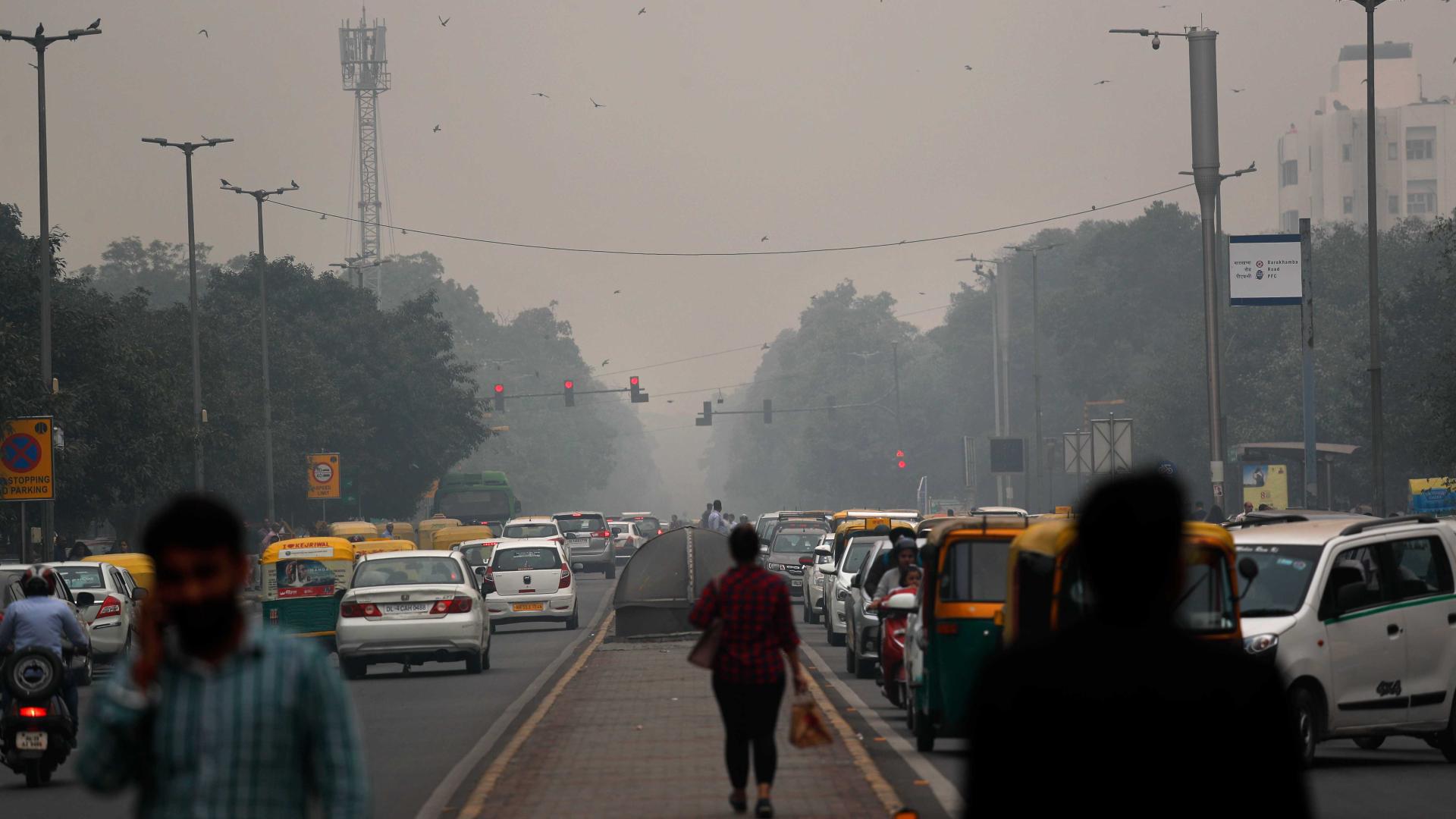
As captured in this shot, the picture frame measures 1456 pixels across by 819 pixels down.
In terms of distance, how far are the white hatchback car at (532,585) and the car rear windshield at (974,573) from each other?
69.7 feet

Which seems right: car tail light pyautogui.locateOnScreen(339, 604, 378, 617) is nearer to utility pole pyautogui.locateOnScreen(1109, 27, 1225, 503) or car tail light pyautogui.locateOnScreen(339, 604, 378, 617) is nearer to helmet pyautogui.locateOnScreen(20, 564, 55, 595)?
helmet pyautogui.locateOnScreen(20, 564, 55, 595)

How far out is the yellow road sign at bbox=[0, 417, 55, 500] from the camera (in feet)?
110

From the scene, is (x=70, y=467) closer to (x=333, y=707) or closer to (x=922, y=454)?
(x=333, y=707)

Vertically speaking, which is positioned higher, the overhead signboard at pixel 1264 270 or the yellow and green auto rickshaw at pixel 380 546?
the overhead signboard at pixel 1264 270

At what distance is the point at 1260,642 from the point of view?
1376 cm

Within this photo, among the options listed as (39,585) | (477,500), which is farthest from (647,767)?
(477,500)

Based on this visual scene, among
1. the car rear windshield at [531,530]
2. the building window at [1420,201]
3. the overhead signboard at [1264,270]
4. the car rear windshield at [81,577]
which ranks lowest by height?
the car rear windshield at [531,530]

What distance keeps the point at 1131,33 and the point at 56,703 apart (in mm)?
27557

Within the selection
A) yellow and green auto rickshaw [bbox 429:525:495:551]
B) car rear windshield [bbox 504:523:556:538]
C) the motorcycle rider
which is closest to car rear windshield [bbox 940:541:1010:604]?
the motorcycle rider

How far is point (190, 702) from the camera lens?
466cm

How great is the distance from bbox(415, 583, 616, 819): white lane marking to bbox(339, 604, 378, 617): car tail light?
2.17 m

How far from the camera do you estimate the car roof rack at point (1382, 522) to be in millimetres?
14711

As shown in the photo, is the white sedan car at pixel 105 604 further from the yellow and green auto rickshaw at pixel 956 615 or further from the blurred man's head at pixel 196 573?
the blurred man's head at pixel 196 573

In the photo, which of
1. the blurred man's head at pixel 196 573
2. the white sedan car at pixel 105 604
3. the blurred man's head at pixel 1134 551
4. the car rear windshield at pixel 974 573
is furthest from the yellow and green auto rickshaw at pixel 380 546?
the blurred man's head at pixel 1134 551
